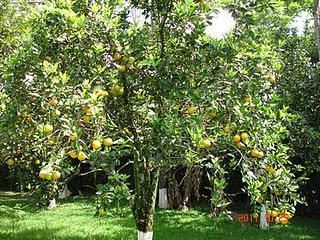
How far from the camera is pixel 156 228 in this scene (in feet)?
23.5

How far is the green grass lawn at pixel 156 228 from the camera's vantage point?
6.52m

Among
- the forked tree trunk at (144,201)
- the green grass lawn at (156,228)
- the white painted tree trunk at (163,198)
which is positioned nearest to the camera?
the forked tree trunk at (144,201)

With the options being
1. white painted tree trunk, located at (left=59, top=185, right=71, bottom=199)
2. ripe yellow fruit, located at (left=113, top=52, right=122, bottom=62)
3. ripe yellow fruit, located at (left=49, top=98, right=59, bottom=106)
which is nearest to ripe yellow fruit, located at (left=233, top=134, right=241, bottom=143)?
ripe yellow fruit, located at (left=113, top=52, right=122, bottom=62)

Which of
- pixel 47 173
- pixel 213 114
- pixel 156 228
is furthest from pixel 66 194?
pixel 47 173

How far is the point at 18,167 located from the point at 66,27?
283cm

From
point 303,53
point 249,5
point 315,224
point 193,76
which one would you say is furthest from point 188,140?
point 315,224

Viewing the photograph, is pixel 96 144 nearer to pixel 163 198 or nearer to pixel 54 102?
pixel 54 102

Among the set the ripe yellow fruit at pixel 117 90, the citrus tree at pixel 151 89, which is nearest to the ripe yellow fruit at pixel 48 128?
the citrus tree at pixel 151 89

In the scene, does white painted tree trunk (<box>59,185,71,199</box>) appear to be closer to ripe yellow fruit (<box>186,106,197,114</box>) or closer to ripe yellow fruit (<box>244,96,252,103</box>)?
ripe yellow fruit (<box>186,106,197,114</box>)

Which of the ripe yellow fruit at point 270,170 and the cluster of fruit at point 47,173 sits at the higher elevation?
the cluster of fruit at point 47,173

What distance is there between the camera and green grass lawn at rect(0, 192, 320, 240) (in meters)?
6.52

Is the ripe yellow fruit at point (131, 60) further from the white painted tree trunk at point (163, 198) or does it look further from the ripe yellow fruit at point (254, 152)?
the white painted tree trunk at point (163, 198)

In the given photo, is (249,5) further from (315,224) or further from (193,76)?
(315,224)

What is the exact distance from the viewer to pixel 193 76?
321 cm
